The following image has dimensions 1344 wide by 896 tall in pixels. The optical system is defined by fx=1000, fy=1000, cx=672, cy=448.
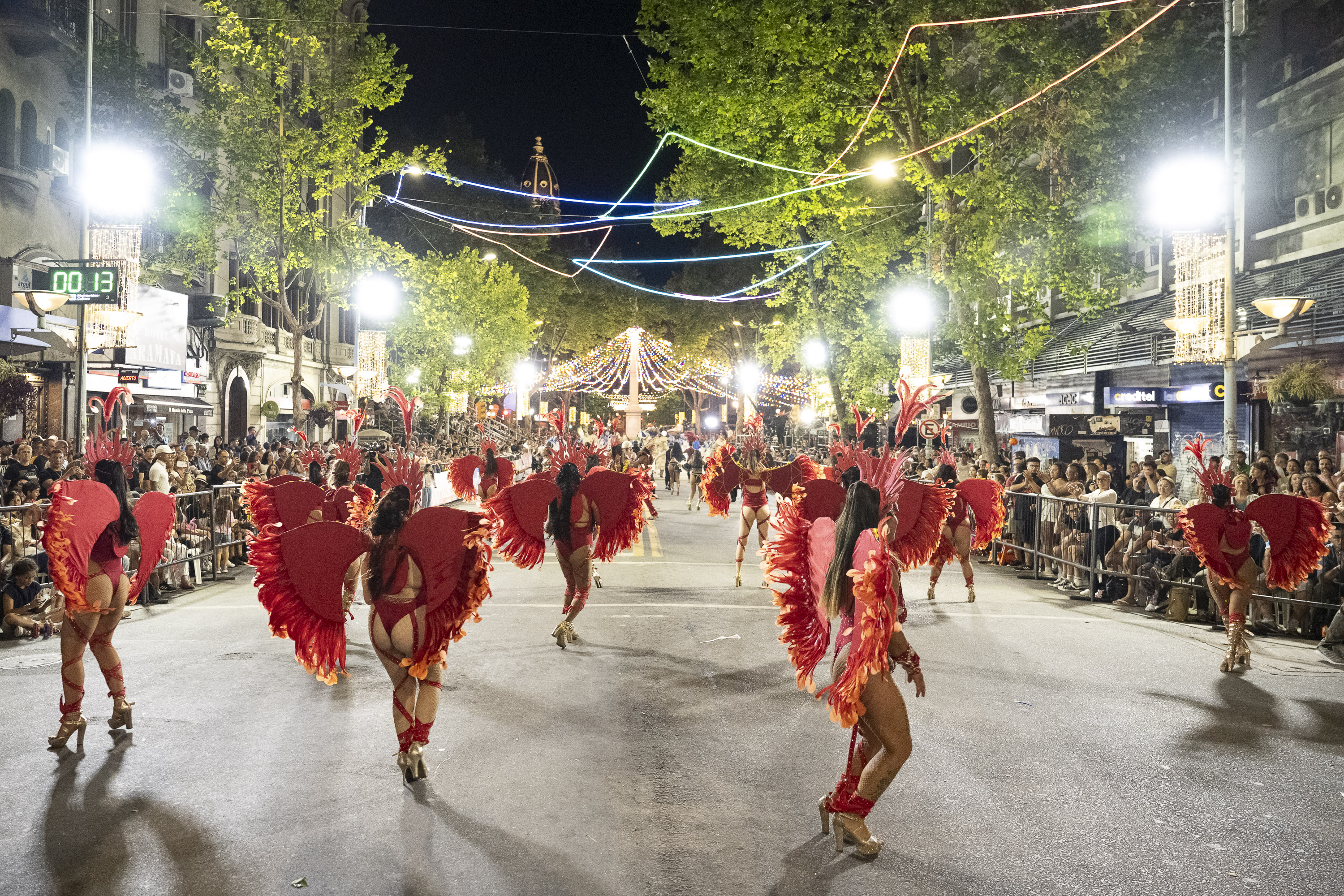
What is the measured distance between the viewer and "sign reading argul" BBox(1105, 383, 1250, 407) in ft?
61.5

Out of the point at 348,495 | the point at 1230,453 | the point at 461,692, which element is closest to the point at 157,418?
the point at 348,495

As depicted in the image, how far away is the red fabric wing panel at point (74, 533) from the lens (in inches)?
251

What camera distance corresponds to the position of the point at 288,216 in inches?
1065

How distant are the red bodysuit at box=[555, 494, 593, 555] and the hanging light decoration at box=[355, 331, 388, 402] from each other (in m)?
20.4

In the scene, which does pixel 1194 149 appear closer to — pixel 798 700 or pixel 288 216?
pixel 798 700

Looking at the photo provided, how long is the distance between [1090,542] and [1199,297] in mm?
4645

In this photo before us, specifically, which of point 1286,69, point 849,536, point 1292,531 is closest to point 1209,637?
point 1292,531

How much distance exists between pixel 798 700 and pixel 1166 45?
59.2 ft

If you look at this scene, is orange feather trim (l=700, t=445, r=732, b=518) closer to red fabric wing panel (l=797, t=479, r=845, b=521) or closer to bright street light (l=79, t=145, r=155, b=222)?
red fabric wing panel (l=797, t=479, r=845, b=521)

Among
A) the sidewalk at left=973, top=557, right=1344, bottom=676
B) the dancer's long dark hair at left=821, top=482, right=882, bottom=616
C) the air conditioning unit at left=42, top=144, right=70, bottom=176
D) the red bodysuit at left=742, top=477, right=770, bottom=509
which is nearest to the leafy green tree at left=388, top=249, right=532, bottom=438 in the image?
the air conditioning unit at left=42, top=144, right=70, bottom=176

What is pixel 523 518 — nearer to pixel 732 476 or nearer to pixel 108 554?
pixel 108 554

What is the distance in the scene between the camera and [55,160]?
23.2 metres

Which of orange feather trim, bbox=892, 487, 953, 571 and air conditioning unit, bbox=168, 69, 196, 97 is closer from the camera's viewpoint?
orange feather trim, bbox=892, 487, 953, 571

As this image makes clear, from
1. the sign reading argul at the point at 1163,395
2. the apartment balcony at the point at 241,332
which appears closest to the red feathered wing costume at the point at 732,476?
the sign reading argul at the point at 1163,395
